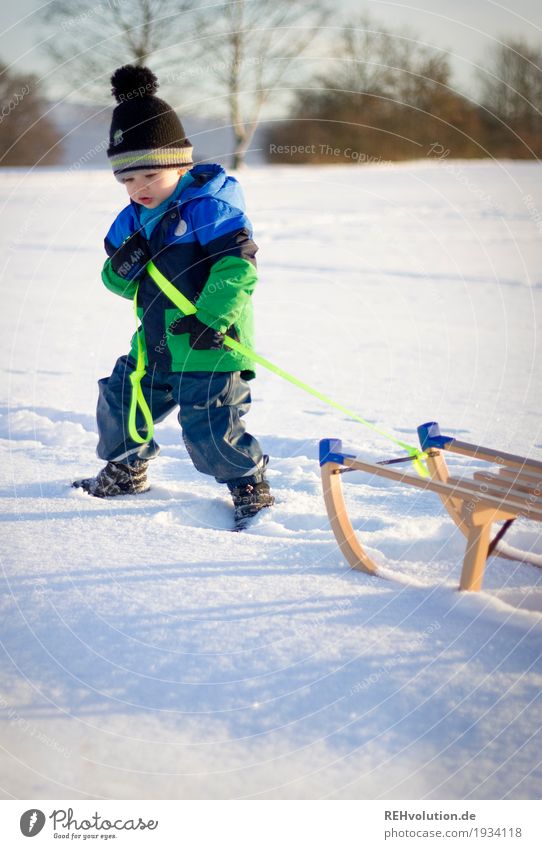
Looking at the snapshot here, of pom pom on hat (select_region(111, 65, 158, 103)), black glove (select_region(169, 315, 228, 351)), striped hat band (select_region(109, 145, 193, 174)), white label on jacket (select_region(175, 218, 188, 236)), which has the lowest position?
black glove (select_region(169, 315, 228, 351))

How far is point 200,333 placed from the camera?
2766 millimetres

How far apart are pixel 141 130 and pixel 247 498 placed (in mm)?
1412

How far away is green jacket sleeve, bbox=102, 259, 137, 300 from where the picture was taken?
300 cm

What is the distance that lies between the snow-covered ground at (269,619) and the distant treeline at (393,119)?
11645mm

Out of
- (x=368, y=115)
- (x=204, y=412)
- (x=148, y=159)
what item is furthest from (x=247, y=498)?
(x=368, y=115)

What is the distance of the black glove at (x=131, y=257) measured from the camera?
9.57ft

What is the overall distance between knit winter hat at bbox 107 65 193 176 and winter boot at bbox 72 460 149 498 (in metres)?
1.15

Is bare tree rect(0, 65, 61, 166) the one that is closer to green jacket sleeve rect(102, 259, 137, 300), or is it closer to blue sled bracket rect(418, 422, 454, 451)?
green jacket sleeve rect(102, 259, 137, 300)

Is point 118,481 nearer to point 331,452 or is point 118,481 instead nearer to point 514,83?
point 331,452

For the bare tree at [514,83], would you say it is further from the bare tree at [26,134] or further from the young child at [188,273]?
the bare tree at [26,134]

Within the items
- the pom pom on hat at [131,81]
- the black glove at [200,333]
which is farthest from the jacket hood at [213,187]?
the black glove at [200,333]
